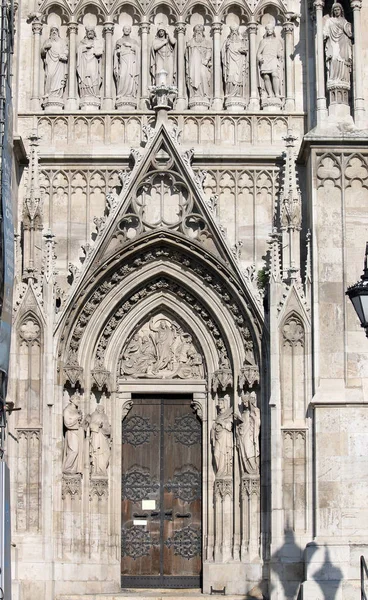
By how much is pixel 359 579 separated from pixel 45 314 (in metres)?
5.58

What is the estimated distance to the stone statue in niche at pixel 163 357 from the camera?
2202cm

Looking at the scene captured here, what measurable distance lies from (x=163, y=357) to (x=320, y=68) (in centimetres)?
470

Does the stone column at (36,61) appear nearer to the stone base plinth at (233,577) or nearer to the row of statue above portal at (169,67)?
the row of statue above portal at (169,67)

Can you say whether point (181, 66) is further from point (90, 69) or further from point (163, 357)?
point (163, 357)

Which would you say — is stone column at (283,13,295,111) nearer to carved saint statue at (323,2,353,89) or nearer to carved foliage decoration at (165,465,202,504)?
carved saint statue at (323,2,353,89)

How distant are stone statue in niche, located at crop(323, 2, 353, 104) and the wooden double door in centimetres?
490

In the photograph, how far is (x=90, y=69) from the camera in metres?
22.4

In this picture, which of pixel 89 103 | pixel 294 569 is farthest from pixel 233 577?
pixel 89 103

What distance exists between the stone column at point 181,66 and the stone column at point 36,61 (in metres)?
2.05

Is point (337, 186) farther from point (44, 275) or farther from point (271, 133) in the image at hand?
point (44, 275)

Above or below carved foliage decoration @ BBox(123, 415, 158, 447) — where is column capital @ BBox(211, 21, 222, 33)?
above

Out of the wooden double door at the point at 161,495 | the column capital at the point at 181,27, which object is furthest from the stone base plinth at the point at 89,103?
the wooden double door at the point at 161,495

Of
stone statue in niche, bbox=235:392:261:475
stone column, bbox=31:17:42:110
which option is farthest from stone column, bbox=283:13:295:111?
stone statue in niche, bbox=235:392:261:475

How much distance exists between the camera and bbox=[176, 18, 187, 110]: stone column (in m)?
22.3
